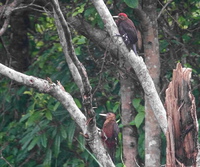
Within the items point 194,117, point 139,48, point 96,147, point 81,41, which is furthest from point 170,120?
point 139,48

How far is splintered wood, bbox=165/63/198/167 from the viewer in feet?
13.1

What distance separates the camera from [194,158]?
405 centimetres

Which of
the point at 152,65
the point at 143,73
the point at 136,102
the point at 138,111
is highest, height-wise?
the point at 152,65

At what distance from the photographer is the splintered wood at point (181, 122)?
398cm

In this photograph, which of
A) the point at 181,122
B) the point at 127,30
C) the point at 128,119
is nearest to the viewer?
the point at 181,122

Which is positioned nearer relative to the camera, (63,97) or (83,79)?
(83,79)

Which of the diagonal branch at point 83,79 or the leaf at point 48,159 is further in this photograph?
the leaf at point 48,159

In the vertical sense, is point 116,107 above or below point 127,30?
below

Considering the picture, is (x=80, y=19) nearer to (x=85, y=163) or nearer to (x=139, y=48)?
(x=139, y=48)

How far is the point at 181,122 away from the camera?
13.2 ft

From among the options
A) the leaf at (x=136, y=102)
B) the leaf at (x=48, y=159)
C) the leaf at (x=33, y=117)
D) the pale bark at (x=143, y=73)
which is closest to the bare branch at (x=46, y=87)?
the pale bark at (x=143, y=73)

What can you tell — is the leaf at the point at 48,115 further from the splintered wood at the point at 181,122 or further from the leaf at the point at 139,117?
the splintered wood at the point at 181,122

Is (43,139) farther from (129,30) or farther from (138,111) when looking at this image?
(129,30)

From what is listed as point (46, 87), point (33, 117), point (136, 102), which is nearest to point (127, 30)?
point (136, 102)
